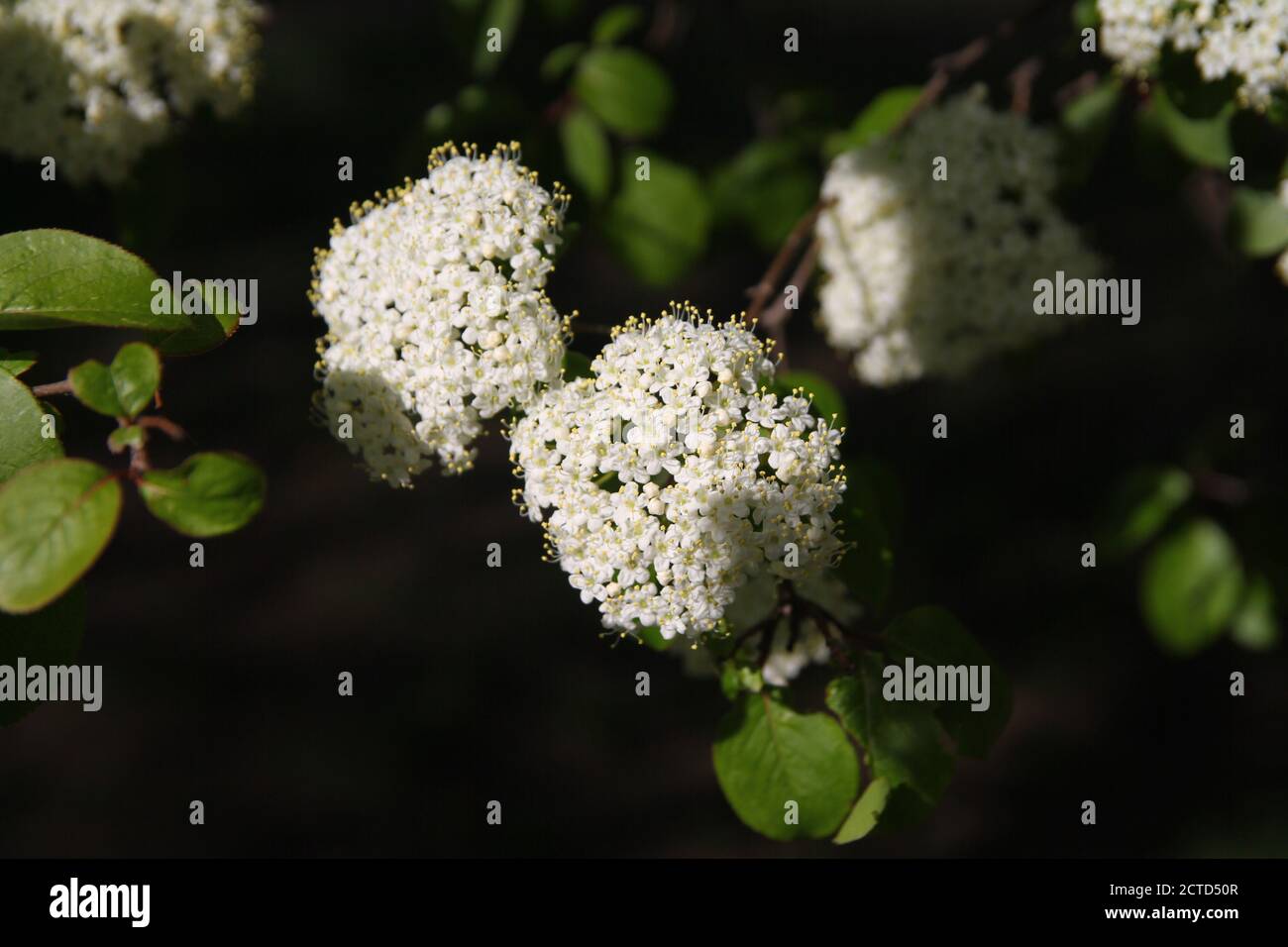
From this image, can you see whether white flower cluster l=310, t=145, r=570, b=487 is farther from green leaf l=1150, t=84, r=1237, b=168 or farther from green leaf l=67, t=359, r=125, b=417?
green leaf l=1150, t=84, r=1237, b=168

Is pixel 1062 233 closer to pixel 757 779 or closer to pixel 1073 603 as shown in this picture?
pixel 757 779

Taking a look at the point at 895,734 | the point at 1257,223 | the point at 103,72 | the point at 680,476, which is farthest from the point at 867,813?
the point at 103,72

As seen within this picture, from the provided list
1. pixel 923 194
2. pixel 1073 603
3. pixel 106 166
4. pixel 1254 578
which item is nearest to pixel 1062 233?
pixel 923 194

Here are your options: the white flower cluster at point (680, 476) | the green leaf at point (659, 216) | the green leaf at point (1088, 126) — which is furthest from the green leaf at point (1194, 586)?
the white flower cluster at point (680, 476)

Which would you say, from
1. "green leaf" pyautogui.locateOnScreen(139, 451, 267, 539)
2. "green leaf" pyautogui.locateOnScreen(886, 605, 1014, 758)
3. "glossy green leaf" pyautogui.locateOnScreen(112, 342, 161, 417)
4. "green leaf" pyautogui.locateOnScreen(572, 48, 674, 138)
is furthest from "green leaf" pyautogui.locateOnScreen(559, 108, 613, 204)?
"green leaf" pyautogui.locateOnScreen(139, 451, 267, 539)

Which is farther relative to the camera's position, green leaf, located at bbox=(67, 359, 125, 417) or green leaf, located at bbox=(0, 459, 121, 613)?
green leaf, located at bbox=(67, 359, 125, 417)

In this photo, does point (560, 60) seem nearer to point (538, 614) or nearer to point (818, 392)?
point (818, 392)
